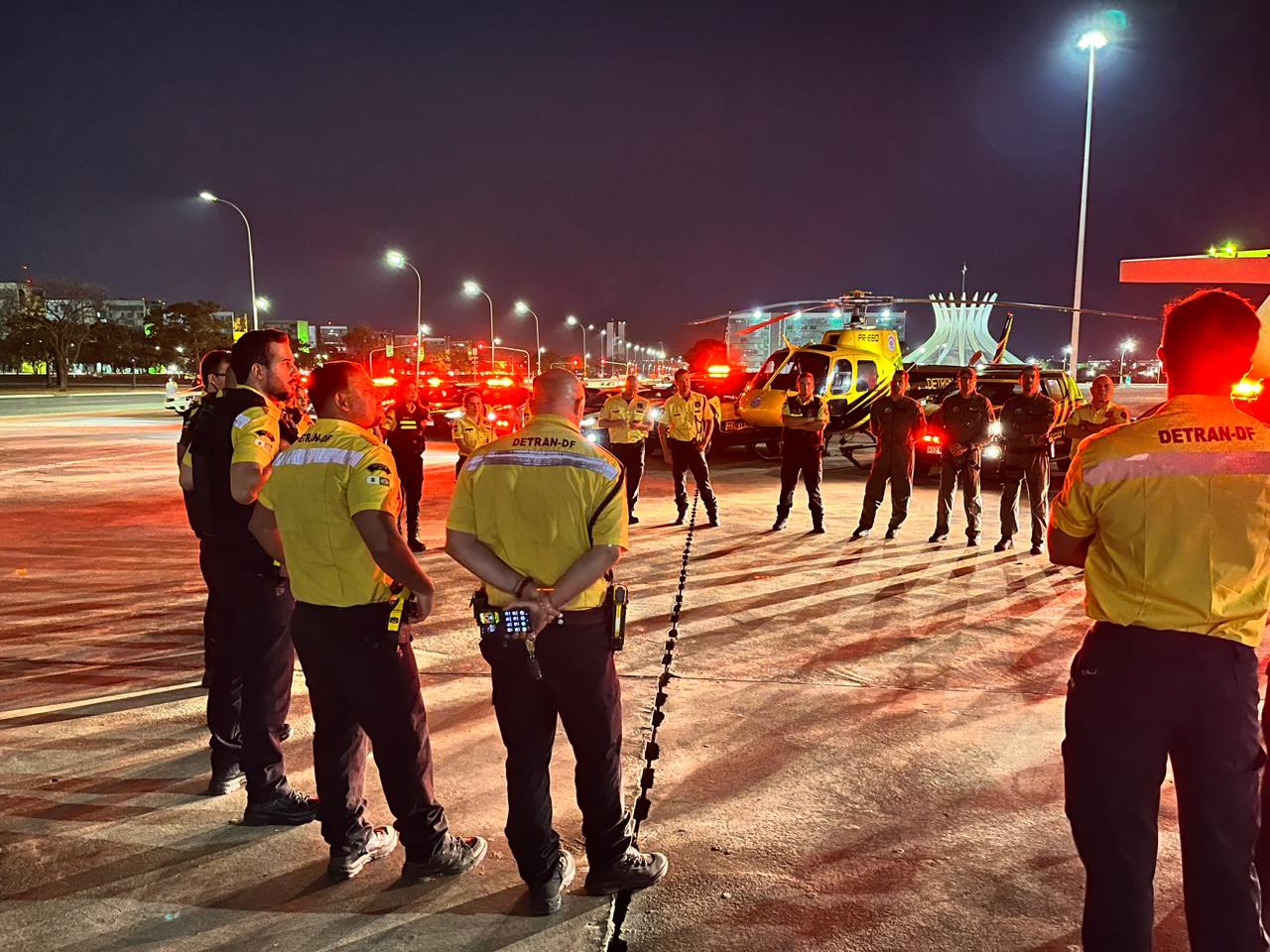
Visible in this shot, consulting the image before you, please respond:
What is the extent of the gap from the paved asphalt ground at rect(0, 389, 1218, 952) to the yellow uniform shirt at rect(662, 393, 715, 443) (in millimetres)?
2910

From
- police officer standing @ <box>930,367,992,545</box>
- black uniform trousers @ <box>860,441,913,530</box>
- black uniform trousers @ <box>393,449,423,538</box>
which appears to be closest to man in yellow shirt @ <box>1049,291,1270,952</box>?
police officer standing @ <box>930,367,992,545</box>

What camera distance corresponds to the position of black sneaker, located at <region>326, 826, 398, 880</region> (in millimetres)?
3113

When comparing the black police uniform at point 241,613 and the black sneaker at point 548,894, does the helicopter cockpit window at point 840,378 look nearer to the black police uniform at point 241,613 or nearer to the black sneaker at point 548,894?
the black police uniform at point 241,613

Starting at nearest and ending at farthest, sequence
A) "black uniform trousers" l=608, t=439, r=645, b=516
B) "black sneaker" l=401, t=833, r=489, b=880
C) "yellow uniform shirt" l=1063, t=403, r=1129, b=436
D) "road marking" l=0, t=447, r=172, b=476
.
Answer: "black sneaker" l=401, t=833, r=489, b=880 → "yellow uniform shirt" l=1063, t=403, r=1129, b=436 → "black uniform trousers" l=608, t=439, r=645, b=516 → "road marking" l=0, t=447, r=172, b=476

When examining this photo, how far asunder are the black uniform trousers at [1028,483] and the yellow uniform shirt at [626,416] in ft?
13.3

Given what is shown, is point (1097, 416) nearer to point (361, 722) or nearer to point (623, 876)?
point (623, 876)

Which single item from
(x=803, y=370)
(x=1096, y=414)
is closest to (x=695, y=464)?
(x=1096, y=414)

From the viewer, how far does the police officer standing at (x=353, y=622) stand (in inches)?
117

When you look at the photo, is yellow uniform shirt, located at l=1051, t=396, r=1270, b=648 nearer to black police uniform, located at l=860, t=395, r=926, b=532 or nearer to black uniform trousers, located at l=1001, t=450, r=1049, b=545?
black uniform trousers, located at l=1001, t=450, r=1049, b=545

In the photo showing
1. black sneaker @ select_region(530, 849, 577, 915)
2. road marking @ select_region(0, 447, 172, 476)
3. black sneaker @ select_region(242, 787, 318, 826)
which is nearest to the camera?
black sneaker @ select_region(530, 849, 577, 915)

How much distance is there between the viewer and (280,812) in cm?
351

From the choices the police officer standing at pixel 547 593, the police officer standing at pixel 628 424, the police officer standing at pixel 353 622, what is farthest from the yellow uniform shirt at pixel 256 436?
the police officer standing at pixel 628 424

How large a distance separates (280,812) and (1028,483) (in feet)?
26.6

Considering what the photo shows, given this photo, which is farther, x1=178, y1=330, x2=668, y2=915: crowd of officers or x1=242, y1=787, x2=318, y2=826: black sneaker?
x1=242, y1=787, x2=318, y2=826: black sneaker
